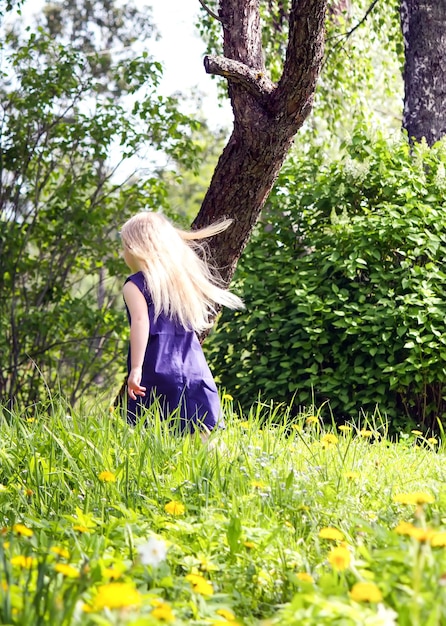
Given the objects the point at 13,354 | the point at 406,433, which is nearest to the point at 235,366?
the point at 406,433

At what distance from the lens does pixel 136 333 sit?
3.72m

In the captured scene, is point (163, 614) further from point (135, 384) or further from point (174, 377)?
point (174, 377)

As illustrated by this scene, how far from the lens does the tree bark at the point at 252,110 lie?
4.11m

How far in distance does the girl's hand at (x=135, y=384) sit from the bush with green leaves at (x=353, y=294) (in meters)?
1.58

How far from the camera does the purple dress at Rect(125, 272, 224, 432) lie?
3803mm

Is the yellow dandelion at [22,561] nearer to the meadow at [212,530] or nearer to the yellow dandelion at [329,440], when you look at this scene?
the meadow at [212,530]

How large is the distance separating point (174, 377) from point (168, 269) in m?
0.56

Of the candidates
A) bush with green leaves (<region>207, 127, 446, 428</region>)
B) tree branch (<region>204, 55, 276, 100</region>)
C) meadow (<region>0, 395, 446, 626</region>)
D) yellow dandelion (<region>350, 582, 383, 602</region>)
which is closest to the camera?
yellow dandelion (<region>350, 582, 383, 602</region>)

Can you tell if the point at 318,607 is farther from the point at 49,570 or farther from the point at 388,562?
the point at 49,570

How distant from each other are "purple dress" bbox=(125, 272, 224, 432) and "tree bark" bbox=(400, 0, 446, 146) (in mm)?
3810

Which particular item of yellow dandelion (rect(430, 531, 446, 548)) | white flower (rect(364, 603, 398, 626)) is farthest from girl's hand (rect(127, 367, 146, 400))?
white flower (rect(364, 603, 398, 626))

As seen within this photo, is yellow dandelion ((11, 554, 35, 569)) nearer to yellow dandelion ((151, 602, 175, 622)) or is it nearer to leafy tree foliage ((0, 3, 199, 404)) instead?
yellow dandelion ((151, 602, 175, 622))

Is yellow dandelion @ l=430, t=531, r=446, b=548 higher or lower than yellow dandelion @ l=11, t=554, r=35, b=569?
higher

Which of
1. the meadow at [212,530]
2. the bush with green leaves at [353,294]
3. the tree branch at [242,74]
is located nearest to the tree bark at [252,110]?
the tree branch at [242,74]
